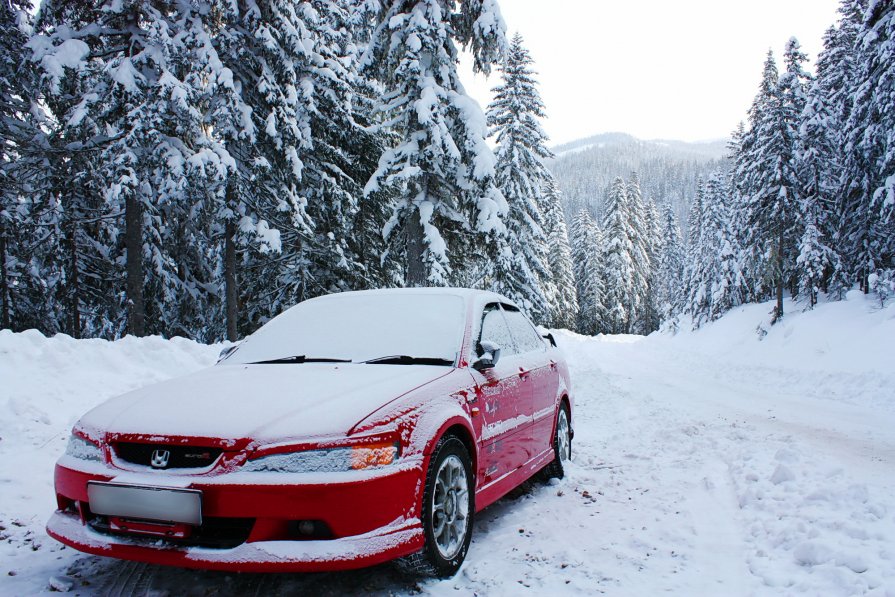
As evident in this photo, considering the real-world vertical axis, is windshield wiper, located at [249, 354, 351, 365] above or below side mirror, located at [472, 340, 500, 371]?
above

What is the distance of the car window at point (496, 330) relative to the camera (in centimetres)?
473

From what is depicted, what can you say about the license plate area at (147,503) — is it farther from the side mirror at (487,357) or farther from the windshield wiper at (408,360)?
the side mirror at (487,357)

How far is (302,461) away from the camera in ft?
9.25

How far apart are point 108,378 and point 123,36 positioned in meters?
9.33

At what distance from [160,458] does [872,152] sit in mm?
26099

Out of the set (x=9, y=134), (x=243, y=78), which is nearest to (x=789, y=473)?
(x=243, y=78)

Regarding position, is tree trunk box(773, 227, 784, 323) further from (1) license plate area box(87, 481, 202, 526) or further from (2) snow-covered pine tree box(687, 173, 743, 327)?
(1) license plate area box(87, 481, 202, 526)

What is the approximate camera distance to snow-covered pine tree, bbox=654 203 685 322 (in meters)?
61.5

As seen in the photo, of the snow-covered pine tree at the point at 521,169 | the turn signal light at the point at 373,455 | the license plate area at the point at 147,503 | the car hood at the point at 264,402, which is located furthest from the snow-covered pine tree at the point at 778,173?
the license plate area at the point at 147,503

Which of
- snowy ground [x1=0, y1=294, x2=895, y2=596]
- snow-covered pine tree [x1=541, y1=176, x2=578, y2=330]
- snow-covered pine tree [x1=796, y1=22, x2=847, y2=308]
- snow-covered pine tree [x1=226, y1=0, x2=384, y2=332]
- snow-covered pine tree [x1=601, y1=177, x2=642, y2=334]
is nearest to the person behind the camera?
snowy ground [x1=0, y1=294, x2=895, y2=596]

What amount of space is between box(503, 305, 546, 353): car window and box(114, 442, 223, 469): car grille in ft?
10.2

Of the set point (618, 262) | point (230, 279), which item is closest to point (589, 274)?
point (618, 262)

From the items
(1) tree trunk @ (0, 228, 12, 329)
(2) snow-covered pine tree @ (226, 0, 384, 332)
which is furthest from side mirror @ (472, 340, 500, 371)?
(1) tree trunk @ (0, 228, 12, 329)

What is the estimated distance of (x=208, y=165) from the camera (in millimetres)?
13258
